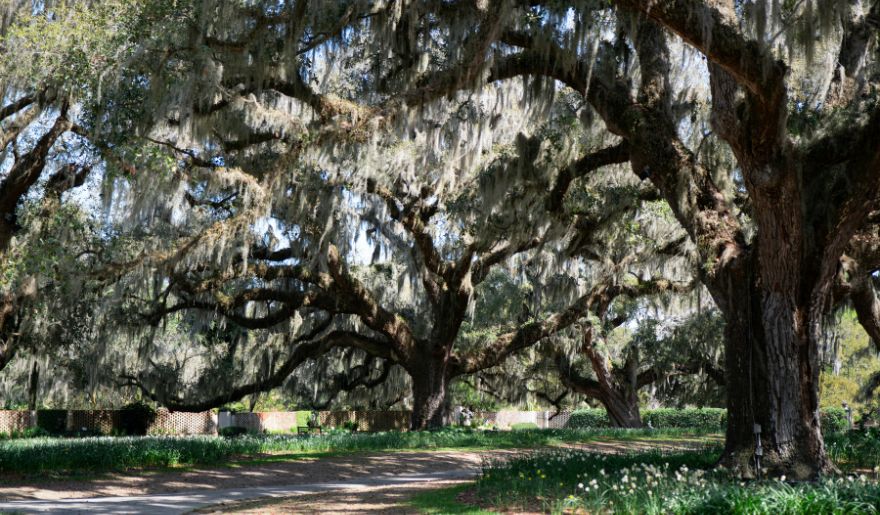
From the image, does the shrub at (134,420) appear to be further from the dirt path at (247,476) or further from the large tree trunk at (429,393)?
the dirt path at (247,476)

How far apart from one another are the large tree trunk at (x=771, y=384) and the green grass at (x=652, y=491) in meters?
0.78

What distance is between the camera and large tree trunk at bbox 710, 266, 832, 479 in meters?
8.94

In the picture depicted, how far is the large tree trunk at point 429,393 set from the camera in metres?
19.8

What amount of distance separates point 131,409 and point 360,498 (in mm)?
17594

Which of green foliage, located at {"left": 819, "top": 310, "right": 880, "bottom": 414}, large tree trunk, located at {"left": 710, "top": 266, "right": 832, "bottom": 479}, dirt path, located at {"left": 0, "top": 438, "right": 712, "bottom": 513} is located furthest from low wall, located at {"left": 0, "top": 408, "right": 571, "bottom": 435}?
large tree trunk, located at {"left": 710, "top": 266, "right": 832, "bottom": 479}

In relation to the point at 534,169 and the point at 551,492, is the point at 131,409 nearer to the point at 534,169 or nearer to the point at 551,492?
the point at 534,169

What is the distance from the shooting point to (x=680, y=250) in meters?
15.8

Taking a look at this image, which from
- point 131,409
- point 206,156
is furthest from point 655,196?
point 131,409

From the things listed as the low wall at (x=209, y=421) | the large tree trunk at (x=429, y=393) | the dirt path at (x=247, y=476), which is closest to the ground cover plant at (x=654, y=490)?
the dirt path at (x=247, y=476)

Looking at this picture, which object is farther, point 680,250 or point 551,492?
point 680,250

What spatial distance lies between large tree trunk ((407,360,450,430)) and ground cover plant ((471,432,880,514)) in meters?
8.93

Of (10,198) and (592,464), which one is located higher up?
A: (10,198)

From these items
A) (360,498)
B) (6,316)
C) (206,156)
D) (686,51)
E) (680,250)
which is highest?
(686,51)

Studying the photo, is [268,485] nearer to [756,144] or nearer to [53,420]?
[756,144]
